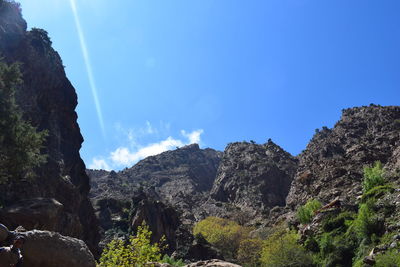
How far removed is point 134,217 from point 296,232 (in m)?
32.4

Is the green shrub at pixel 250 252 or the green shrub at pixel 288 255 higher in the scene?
the green shrub at pixel 250 252

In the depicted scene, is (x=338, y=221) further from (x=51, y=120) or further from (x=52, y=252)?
(x=51, y=120)

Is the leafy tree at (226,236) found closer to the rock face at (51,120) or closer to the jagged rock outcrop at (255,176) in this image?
the jagged rock outcrop at (255,176)

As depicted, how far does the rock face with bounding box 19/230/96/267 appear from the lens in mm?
11594

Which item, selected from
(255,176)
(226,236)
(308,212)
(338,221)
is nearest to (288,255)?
(338,221)

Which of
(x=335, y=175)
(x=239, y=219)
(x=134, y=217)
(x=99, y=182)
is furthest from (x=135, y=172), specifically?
(x=335, y=175)

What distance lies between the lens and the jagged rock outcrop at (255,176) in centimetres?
11519

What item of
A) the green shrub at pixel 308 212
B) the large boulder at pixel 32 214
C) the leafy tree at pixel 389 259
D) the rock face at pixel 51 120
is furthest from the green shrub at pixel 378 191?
the rock face at pixel 51 120

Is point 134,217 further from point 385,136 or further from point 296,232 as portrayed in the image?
point 385,136

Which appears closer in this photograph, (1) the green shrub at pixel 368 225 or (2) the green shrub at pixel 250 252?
(1) the green shrub at pixel 368 225

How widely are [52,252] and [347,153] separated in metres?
74.6

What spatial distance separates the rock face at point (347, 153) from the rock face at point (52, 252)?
134 ft

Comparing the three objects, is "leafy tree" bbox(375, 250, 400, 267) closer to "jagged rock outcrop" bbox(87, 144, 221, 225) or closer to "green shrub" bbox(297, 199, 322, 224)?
"green shrub" bbox(297, 199, 322, 224)

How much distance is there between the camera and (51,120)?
196ft
